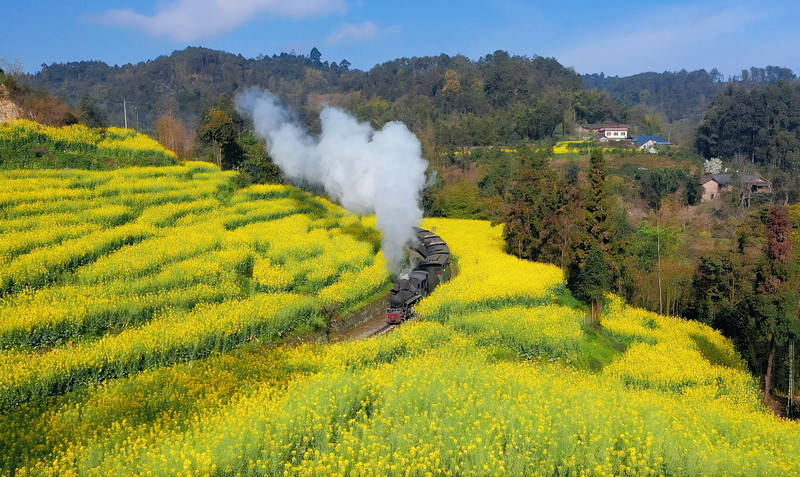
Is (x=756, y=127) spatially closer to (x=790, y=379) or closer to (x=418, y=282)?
(x=790, y=379)

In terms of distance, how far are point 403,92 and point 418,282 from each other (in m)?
134

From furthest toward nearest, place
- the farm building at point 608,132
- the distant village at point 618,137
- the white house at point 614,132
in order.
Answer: the white house at point 614,132 → the farm building at point 608,132 → the distant village at point 618,137

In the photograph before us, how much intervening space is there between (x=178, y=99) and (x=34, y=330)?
124562mm

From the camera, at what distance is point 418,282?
2583 cm

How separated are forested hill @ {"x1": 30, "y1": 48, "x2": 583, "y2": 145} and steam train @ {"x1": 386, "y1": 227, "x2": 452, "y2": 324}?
57.2 metres

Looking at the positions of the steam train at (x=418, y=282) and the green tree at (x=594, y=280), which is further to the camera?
the green tree at (x=594, y=280)

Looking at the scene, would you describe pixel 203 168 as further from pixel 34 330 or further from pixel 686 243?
pixel 686 243

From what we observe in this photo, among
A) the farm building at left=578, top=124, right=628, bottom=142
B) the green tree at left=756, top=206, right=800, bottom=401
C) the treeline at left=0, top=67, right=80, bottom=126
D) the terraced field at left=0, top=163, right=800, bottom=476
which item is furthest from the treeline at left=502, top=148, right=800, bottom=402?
the farm building at left=578, top=124, right=628, bottom=142

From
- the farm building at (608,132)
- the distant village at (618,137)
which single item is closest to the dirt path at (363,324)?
the distant village at (618,137)

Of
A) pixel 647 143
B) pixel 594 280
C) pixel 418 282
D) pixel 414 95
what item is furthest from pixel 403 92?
pixel 418 282

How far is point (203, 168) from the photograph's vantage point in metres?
42.9

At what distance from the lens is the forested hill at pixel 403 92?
99.4m

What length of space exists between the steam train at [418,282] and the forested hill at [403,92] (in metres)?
57.2

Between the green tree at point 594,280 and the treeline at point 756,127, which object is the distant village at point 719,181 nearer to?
the treeline at point 756,127
